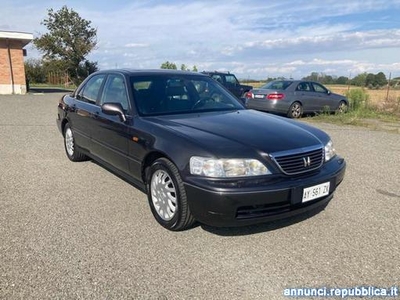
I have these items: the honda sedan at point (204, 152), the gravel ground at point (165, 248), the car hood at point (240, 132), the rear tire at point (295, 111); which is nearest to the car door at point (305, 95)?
the rear tire at point (295, 111)

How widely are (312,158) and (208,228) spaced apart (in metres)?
1.22

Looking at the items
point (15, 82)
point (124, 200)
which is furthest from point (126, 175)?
point (15, 82)

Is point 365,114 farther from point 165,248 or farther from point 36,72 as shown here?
point 36,72

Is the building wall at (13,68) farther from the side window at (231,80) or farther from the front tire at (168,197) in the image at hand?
the front tire at (168,197)

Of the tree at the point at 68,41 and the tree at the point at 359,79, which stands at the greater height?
the tree at the point at 68,41

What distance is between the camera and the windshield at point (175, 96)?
403 cm

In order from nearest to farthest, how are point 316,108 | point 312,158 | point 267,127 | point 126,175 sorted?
point 312,158 → point 267,127 → point 126,175 → point 316,108

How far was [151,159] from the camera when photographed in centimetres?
363

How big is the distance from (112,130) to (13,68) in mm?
23601

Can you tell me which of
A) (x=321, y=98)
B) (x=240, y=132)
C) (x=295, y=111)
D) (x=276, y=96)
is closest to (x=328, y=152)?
(x=240, y=132)

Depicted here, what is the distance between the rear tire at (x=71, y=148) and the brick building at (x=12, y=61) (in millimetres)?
21049

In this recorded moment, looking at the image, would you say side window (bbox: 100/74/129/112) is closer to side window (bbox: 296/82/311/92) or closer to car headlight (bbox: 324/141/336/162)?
car headlight (bbox: 324/141/336/162)

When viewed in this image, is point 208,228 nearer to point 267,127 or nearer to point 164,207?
point 164,207

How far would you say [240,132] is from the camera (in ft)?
11.0
